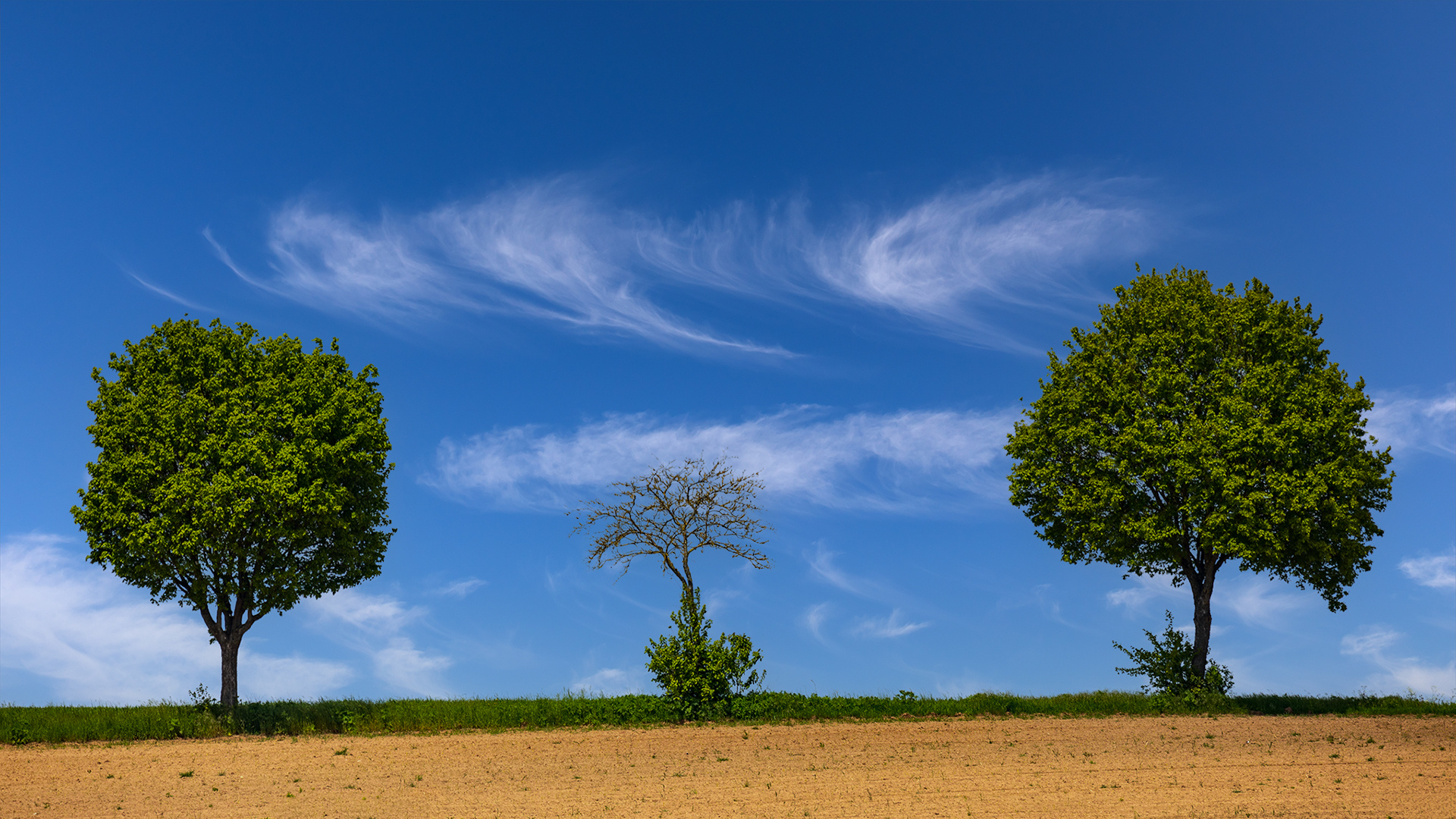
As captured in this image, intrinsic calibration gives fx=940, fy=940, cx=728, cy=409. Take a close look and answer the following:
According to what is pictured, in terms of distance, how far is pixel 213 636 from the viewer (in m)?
27.6

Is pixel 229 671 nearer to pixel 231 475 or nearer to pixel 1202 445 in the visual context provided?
pixel 231 475

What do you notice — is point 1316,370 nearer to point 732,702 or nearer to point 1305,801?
point 1305,801

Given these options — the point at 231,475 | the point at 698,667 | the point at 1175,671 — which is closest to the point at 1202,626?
the point at 1175,671

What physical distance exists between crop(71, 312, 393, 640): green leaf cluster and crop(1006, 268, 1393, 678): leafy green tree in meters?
21.9

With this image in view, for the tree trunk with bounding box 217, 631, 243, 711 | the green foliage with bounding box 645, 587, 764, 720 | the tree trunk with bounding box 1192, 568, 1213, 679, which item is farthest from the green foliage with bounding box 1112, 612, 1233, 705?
A: the tree trunk with bounding box 217, 631, 243, 711

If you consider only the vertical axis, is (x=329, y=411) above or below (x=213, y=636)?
above

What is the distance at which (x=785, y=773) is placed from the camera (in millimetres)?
19078

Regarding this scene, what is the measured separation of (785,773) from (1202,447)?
17652mm

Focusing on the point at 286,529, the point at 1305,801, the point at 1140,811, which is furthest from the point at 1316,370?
the point at 286,529

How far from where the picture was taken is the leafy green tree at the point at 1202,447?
28688 millimetres

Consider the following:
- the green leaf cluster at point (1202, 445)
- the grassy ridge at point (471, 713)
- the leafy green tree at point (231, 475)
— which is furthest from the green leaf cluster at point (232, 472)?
the green leaf cluster at point (1202, 445)

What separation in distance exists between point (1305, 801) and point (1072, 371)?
1801 centimetres

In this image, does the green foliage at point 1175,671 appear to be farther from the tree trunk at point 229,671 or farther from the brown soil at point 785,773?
the tree trunk at point 229,671

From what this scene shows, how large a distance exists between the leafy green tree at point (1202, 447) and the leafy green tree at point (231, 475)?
21781mm
